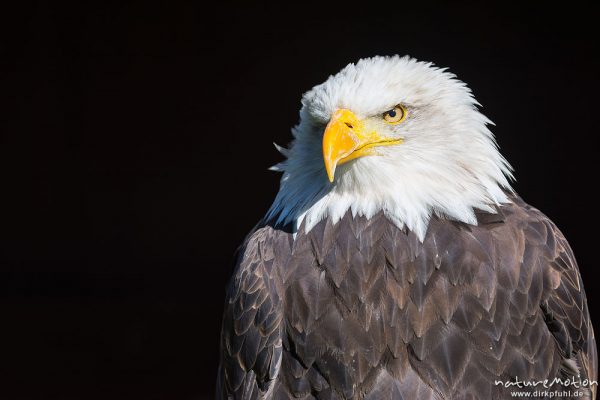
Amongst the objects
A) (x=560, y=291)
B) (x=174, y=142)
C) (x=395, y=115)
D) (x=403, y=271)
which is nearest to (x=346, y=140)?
(x=395, y=115)

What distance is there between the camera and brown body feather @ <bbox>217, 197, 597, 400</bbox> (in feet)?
9.93

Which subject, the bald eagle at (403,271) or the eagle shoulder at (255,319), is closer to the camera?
the bald eagle at (403,271)

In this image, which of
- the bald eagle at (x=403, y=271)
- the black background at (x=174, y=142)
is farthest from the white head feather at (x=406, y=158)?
the black background at (x=174, y=142)

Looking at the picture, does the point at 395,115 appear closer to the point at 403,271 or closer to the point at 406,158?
the point at 406,158

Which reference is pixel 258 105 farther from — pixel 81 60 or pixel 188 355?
pixel 188 355

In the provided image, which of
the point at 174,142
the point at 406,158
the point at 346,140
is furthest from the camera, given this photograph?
the point at 174,142

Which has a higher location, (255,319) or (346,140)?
(346,140)

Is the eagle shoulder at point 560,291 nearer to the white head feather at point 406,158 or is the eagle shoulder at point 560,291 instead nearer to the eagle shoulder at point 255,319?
the white head feather at point 406,158

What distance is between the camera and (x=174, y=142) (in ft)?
26.3

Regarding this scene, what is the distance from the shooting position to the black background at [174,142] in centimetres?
722

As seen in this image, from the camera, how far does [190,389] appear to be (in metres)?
6.80

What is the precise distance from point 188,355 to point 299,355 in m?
4.40

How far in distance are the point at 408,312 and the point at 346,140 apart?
0.62 m

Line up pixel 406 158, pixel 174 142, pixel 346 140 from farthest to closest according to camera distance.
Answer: pixel 174 142
pixel 406 158
pixel 346 140
